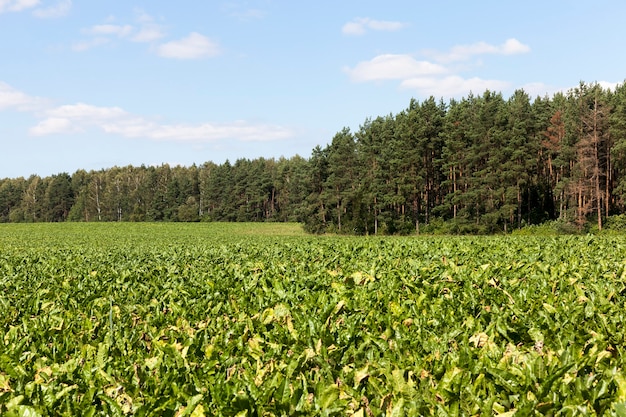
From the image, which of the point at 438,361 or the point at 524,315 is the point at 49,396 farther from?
the point at 524,315

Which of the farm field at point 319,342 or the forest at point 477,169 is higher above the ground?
the forest at point 477,169

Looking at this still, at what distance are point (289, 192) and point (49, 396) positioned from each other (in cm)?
10939

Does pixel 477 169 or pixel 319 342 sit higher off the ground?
pixel 477 169

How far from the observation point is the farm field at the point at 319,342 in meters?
3.12

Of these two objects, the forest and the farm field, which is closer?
the farm field

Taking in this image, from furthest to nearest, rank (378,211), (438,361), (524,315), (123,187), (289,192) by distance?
(123,187) → (289,192) → (378,211) → (524,315) → (438,361)

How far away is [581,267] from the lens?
8828mm

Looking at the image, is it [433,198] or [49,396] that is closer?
[49,396]

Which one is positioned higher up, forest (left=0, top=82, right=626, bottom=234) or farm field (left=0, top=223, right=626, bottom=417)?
forest (left=0, top=82, right=626, bottom=234)

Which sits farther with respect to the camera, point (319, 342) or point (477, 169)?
point (477, 169)

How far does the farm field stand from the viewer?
3121 millimetres

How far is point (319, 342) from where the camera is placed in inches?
171

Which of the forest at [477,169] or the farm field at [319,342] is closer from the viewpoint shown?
the farm field at [319,342]

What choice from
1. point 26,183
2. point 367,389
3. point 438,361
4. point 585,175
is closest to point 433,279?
point 438,361
